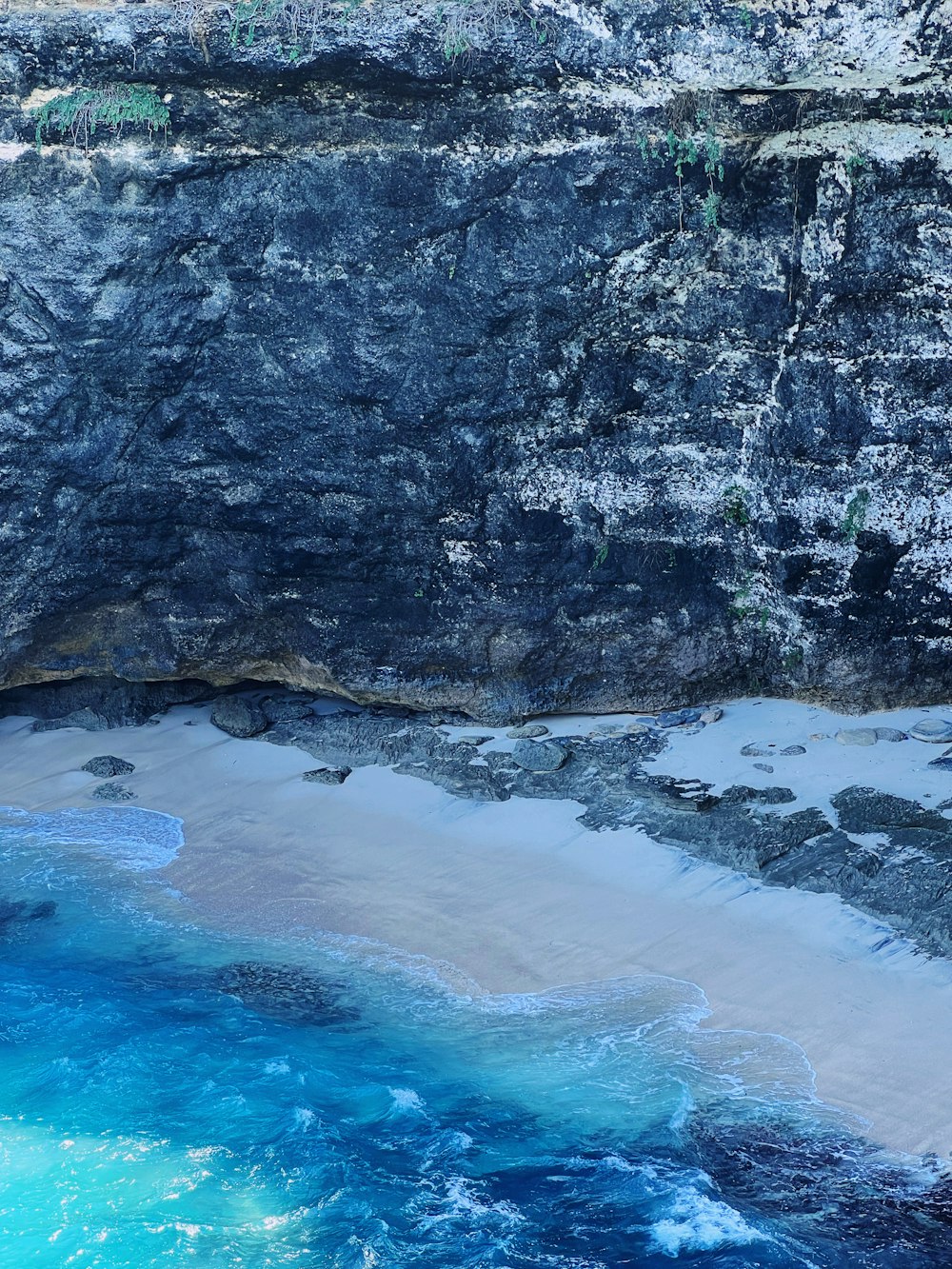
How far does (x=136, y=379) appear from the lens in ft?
22.5

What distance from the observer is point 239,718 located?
778cm

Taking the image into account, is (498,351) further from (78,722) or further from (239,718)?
(78,722)

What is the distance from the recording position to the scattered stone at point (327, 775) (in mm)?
→ 7121

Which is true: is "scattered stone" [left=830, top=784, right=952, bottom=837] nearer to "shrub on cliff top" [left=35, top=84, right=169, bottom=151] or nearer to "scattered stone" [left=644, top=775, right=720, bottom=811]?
"scattered stone" [left=644, top=775, right=720, bottom=811]

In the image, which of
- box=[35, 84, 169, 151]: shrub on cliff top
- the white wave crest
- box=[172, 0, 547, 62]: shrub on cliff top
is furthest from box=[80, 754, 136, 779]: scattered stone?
the white wave crest

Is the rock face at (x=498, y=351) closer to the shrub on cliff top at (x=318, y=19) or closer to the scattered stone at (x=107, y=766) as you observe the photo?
the shrub on cliff top at (x=318, y=19)

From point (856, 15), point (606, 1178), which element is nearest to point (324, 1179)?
point (606, 1178)

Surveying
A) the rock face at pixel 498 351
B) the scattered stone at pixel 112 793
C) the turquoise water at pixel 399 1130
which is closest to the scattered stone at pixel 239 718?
the rock face at pixel 498 351

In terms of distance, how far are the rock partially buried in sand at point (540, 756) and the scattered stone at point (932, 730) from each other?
76.5 inches

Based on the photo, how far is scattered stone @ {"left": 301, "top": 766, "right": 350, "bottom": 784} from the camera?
712cm

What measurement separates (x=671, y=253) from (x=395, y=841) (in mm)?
3549

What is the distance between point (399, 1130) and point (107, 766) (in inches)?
148

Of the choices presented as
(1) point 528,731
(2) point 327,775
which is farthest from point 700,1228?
(2) point 327,775

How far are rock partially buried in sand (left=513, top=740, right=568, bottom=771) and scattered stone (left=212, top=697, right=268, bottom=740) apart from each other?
1.83 meters
